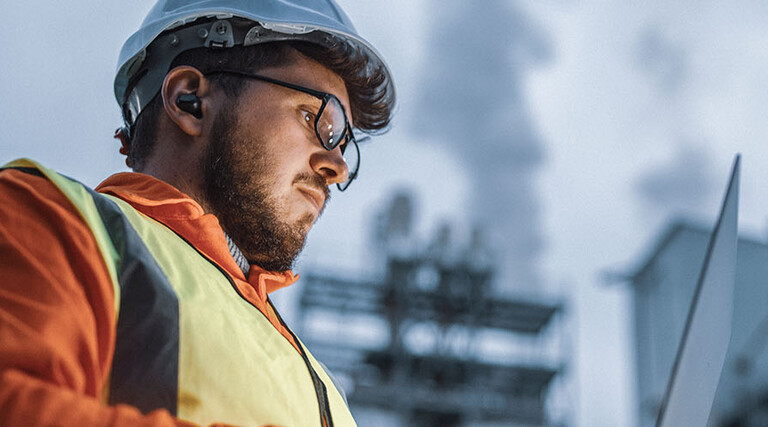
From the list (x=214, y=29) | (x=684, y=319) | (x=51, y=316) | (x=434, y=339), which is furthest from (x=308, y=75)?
(x=684, y=319)

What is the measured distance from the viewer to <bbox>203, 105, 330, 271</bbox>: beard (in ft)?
4.71

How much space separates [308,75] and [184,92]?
0.81 feet

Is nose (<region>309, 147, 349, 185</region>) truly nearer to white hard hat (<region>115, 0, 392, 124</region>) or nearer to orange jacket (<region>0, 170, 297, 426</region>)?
white hard hat (<region>115, 0, 392, 124</region>)

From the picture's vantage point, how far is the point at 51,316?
0.77m

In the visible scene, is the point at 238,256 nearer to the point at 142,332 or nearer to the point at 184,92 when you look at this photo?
the point at 184,92

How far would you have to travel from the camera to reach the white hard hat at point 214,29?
1.56 m

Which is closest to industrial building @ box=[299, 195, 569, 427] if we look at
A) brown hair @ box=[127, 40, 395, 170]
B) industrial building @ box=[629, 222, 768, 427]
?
industrial building @ box=[629, 222, 768, 427]

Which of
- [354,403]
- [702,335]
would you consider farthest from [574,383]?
[702,335]

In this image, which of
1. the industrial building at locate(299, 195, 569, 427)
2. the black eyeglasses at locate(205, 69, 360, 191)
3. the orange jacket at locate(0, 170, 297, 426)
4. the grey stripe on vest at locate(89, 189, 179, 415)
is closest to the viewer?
the orange jacket at locate(0, 170, 297, 426)

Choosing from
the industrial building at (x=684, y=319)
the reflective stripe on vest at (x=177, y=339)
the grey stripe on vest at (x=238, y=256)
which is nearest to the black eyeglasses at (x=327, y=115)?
the grey stripe on vest at (x=238, y=256)

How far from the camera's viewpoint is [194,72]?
1558 mm

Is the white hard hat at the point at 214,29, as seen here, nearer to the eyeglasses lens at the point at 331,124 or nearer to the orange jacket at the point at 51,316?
the eyeglasses lens at the point at 331,124

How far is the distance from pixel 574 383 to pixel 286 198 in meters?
16.8

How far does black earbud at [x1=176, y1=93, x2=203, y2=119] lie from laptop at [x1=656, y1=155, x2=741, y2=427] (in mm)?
970
